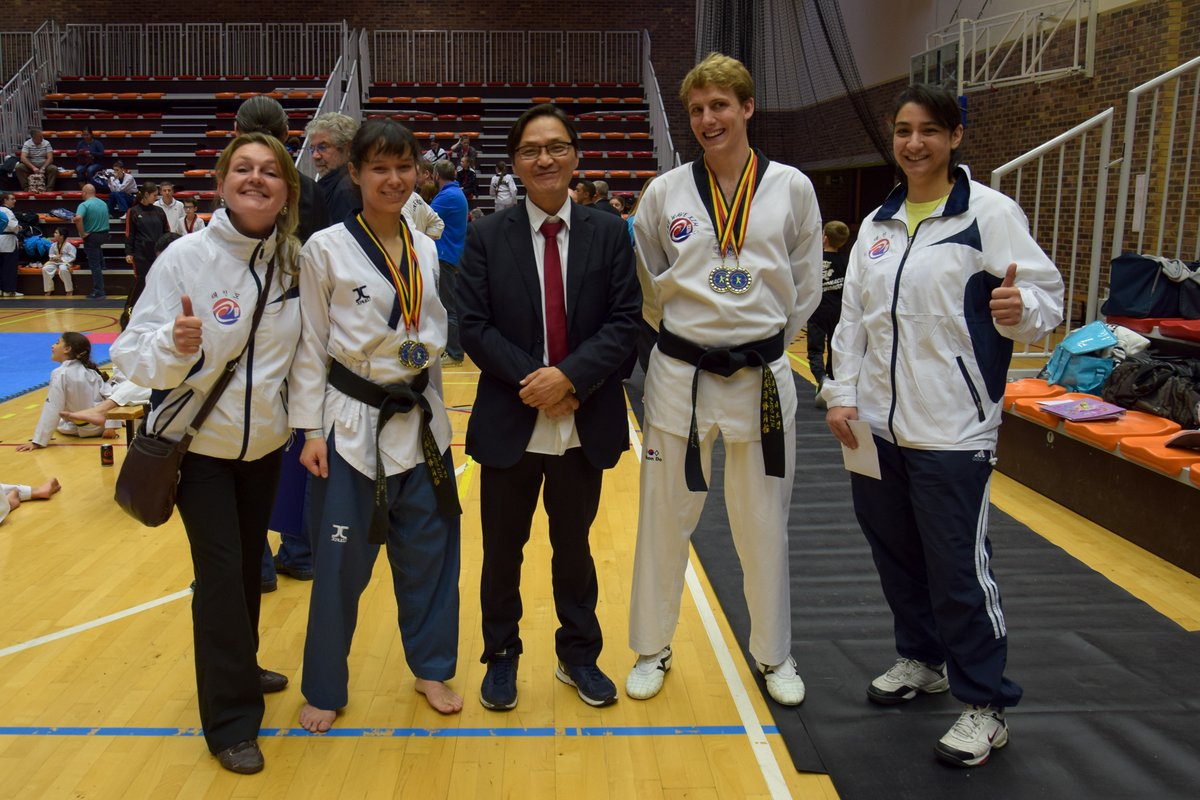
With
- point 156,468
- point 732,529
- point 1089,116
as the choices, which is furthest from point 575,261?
point 1089,116

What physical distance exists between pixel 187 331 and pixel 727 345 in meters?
1.34

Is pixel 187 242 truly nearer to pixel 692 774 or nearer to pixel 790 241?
pixel 790 241

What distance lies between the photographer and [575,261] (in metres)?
2.59

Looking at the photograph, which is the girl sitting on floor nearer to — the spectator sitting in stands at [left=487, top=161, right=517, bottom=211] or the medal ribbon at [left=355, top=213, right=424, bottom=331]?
the medal ribbon at [left=355, top=213, right=424, bottom=331]

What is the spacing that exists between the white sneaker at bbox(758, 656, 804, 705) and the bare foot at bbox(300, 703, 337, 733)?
→ 4.04ft

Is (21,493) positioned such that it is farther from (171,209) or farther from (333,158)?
(171,209)

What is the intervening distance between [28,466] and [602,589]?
3628 mm

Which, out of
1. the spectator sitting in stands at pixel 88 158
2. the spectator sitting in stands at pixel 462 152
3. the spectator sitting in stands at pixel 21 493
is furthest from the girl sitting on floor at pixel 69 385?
the spectator sitting in stands at pixel 88 158

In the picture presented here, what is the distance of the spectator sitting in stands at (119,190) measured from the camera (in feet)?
48.6

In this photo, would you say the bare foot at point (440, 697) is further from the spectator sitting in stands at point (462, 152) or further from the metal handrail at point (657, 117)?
the spectator sitting in stands at point (462, 152)

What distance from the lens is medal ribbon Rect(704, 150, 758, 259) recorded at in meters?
2.57

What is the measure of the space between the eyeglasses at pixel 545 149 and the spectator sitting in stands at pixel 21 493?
132 inches

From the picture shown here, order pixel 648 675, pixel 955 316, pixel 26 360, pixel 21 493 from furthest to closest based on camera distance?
pixel 26 360 < pixel 21 493 < pixel 648 675 < pixel 955 316

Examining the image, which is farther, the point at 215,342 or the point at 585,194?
the point at 585,194
